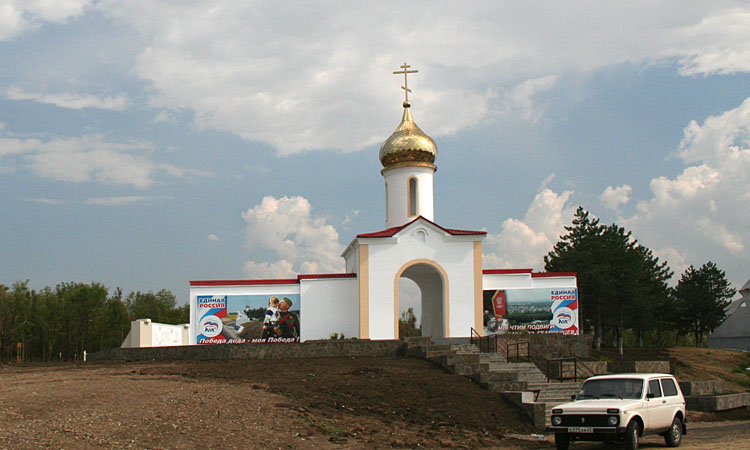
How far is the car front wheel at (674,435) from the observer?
1353cm

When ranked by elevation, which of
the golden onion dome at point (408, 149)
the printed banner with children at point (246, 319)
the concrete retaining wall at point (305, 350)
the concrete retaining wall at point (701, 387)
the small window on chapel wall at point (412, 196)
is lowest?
the concrete retaining wall at point (701, 387)

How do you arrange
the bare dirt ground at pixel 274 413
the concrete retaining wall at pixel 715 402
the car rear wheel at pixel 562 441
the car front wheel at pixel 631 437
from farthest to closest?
the concrete retaining wall at pixel 715 402
the car rear wheel at pixel 562 441
the car front wheel at pixel 631 437
the bare dirt ground at pixel 274 413

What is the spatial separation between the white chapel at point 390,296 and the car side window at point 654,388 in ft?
51.7

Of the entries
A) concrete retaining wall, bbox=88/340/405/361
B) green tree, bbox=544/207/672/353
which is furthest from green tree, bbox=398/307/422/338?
concrete retaining wall, bbox=88/340/405/361

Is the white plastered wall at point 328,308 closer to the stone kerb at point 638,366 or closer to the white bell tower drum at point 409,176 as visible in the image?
the white bell tower drum at point 409,176

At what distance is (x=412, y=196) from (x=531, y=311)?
26.4 feet

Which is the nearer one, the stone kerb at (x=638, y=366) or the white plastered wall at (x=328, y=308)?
the stone kerb at (x=638, y=366)

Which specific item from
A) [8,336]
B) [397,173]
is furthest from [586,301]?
[8,336]

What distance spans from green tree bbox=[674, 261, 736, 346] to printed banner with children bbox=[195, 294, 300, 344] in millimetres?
36116

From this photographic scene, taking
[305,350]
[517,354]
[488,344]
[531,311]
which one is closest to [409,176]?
[531,311]

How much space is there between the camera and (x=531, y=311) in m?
30.6

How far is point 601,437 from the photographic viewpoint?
1252 cm

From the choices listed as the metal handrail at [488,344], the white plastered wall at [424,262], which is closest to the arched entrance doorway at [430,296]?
the white plastered wall at [424,262]

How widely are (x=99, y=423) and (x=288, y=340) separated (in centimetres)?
1858
